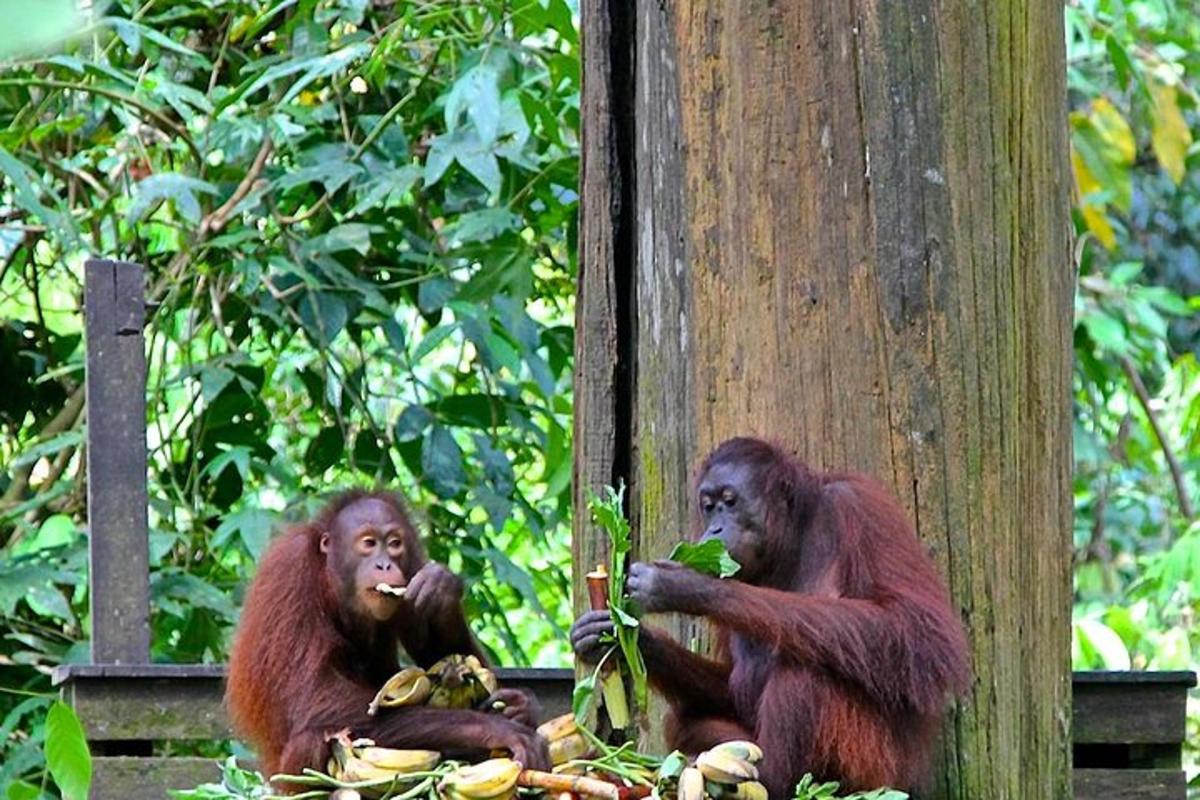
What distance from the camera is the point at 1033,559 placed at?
2.71 metres

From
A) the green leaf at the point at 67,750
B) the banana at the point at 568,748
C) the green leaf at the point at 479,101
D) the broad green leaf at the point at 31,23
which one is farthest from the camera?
the green leaf at the point at 479,101

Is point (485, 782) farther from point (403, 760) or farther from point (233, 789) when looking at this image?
point (233, 789)

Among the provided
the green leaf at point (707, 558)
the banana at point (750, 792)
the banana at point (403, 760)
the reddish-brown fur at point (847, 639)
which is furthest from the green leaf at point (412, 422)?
the banana at point (750, 792)

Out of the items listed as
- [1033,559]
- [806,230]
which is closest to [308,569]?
[806,230]

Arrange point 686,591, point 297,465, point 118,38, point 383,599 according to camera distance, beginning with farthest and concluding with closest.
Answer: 1. point 297,465
2. point 118,38
3. point 383,599
4. point 686,591

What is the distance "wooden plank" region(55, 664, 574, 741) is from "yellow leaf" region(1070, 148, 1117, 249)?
3472mm

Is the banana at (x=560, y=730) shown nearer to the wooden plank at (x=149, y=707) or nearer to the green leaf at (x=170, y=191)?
the wooden plank at (x=149, y=707)

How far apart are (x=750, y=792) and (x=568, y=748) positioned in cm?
43

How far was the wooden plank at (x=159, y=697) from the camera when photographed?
366 cm

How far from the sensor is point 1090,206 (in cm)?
668

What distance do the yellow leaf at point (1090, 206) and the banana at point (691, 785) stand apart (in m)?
4.56

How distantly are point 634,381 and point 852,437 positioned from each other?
1.51 feet

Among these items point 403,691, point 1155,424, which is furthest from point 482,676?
point 1155,424

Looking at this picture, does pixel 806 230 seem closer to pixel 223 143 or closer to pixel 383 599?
pixel 383 599
